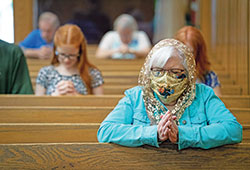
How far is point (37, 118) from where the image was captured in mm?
2889

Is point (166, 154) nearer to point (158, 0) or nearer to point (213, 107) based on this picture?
point (213, 107)

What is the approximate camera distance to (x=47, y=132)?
2631 mm

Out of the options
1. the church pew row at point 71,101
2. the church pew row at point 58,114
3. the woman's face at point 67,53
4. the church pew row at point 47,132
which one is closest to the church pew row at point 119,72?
the woman's face at point 67,53

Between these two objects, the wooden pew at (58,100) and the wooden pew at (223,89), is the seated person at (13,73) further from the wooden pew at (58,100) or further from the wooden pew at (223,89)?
the wooden pew at (223,89)

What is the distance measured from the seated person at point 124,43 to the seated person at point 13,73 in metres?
2.24

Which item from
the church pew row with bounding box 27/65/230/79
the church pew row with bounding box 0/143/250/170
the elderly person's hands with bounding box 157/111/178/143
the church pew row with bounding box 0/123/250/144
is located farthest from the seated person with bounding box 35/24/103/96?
the elderly person's hands with bounding box 157/111/178/143

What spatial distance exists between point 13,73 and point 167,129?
2.03m

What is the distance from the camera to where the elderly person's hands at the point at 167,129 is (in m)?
2.08

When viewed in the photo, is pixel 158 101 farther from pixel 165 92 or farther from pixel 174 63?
pixel 174 63

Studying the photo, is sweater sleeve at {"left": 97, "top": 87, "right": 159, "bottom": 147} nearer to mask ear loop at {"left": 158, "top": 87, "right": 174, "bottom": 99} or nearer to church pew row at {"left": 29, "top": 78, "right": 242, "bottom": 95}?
mask ear loop at {"left": 158, "top": 87, "right": 174, "bottom": 99}

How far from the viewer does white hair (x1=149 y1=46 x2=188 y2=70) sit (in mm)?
2232

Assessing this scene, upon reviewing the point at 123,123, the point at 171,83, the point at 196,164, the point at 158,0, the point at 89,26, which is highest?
the point at 158,0

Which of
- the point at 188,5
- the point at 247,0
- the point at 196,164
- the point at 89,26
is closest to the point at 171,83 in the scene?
the point at 196,164

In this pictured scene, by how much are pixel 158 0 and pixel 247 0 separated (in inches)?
246
